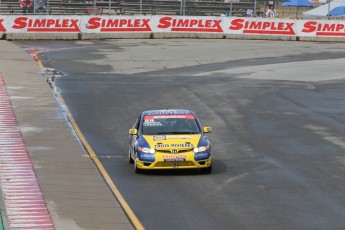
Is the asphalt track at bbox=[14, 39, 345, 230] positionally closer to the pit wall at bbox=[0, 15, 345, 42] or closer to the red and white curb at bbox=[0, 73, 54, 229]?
the pit wall at bbox=[0, 15, 345, 42]

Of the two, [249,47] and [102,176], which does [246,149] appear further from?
[249,47]

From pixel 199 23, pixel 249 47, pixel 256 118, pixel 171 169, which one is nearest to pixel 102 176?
pixel 171 169

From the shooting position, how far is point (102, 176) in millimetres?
21125

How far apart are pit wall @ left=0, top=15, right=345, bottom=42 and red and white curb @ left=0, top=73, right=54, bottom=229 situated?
26.8 m

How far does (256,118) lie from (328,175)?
359 inches

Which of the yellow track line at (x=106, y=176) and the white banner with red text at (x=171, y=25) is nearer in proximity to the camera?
the yellow track line at (x=106, y=176)

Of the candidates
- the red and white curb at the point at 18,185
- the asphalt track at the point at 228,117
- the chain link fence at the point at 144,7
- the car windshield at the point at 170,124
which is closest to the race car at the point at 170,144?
the car windshield at the point at 170,124

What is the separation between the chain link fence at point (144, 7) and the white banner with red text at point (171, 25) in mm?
2409

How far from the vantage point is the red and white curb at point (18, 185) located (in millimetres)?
16344

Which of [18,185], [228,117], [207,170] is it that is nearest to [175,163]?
[207,170]

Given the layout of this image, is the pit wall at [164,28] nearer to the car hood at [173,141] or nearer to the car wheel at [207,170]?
the car hood at [173,141]

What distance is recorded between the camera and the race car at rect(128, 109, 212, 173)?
68.3ft

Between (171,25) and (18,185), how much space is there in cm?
3944

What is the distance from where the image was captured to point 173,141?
830 inches
